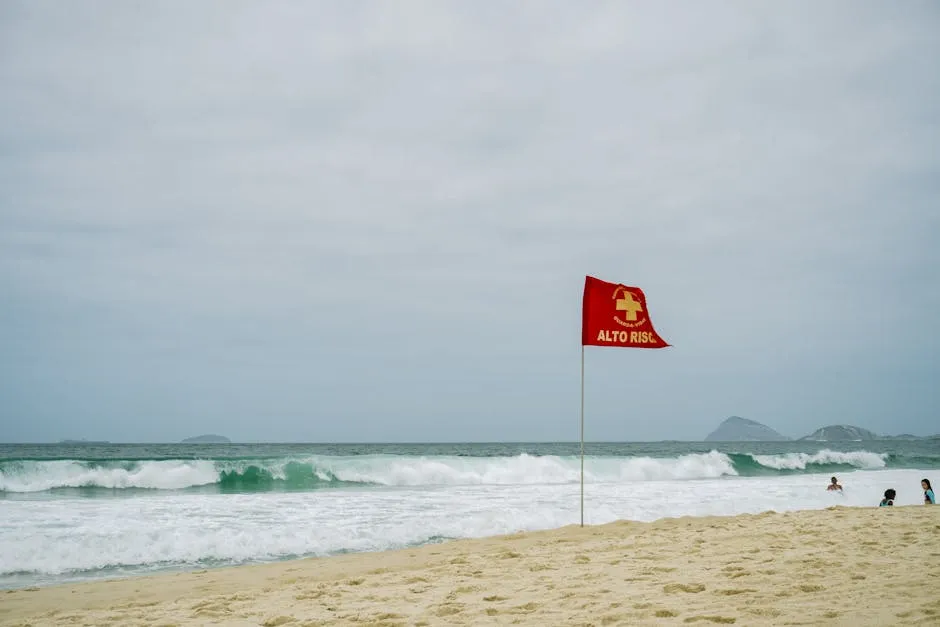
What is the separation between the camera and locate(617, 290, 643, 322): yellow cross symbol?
36.1ft

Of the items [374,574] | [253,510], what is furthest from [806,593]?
[253,510]

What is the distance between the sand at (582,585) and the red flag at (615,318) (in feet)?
9.76

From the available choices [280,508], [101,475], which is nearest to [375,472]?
[101,475]

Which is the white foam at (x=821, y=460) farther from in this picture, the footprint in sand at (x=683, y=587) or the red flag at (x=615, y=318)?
the footprint in sand at (x=683, y=587)

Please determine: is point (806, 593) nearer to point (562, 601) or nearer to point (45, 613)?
point (562, 601)

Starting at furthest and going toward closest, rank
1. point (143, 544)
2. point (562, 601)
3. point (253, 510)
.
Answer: point (253, 510), point (143, 544), point (562, 601)

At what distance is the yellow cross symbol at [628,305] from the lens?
36.1 feet

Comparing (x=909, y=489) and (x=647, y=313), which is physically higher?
(x=647, y=313)

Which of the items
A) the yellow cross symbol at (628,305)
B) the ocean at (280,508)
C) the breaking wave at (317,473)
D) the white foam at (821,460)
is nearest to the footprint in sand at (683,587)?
the yellow cross symbol at (628,305)

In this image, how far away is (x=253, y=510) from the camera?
49.9ft

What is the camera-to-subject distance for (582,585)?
612 centimetres

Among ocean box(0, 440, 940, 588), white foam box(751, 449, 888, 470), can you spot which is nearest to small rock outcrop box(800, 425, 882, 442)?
white foam box(751, 449, 888, 470)

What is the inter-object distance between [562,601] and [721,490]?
54.8 feet

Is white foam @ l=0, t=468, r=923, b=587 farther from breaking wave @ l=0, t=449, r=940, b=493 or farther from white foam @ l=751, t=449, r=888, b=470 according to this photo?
white foam @ l=751, t=449, r=888, b=470
